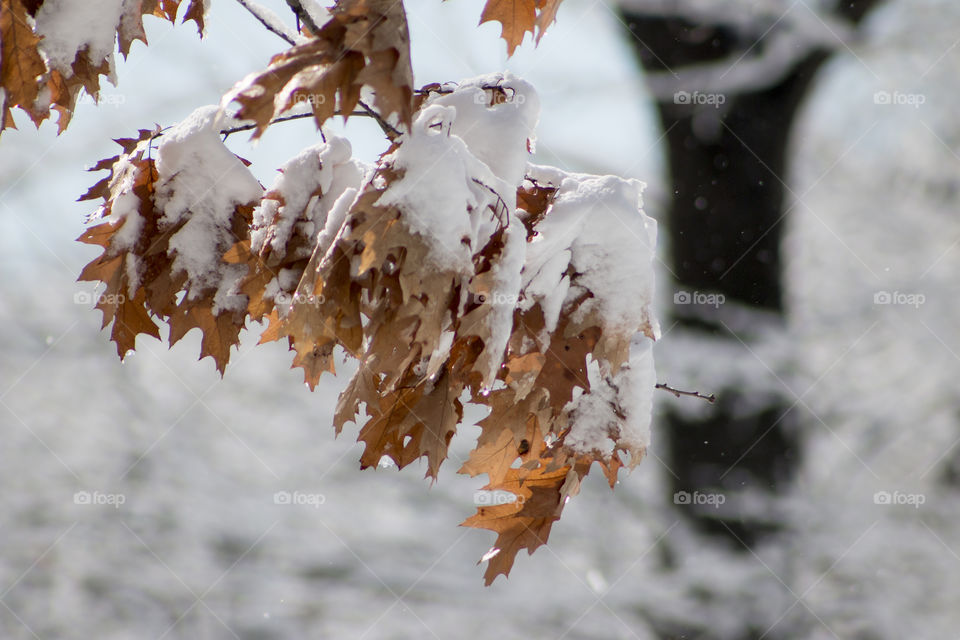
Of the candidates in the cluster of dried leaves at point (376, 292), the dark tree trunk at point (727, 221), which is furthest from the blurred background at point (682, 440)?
the cluster of dried leaves at point (376, 292)

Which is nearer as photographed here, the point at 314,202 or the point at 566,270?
the point at 566,270

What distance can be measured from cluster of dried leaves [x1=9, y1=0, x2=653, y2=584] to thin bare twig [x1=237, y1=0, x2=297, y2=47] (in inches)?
6.9

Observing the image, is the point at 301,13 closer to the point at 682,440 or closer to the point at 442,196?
the point at 442,196

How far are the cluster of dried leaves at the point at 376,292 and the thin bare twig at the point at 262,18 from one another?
175mm

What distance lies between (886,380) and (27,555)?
10.9 meters

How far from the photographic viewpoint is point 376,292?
1417 millimetres

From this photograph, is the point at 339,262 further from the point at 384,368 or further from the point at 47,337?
the point at 47,337

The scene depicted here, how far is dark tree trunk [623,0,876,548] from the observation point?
573 cm

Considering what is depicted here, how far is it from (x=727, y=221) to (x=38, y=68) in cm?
516

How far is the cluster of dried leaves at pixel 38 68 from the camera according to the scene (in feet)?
5.13

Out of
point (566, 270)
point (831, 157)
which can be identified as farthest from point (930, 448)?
point (566, 270)

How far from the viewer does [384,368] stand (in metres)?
1.45

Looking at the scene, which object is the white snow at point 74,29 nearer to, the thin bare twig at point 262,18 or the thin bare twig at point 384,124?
the thin bare twig at point 262,18

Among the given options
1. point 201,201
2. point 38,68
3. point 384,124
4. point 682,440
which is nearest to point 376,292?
point 384,124
